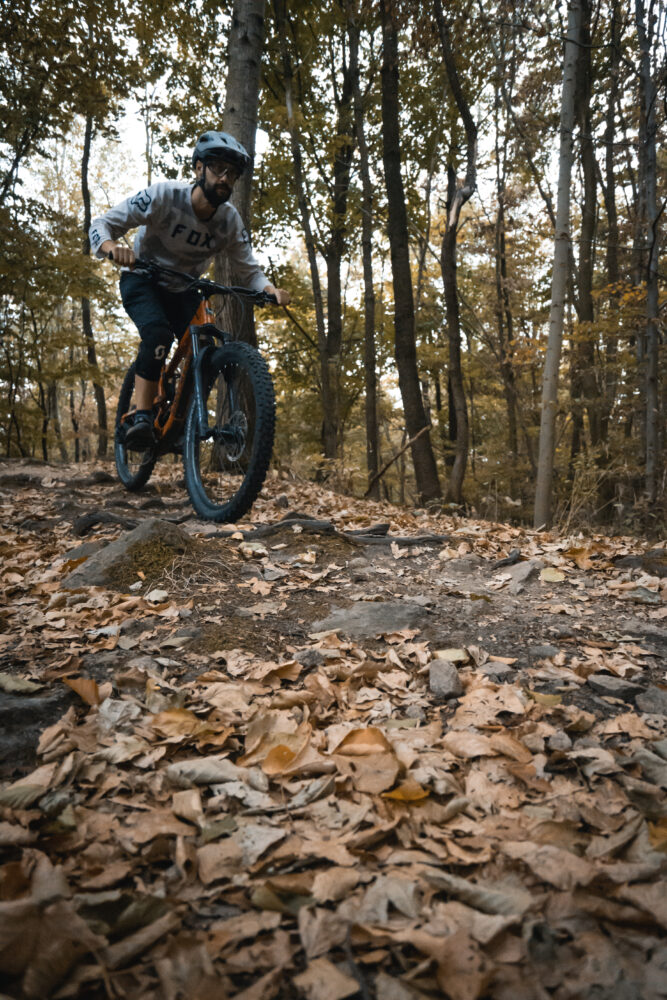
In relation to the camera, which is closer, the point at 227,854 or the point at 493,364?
the point at 227,854

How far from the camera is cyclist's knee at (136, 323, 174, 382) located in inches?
148

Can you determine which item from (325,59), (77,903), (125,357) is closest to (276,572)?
(77,903)

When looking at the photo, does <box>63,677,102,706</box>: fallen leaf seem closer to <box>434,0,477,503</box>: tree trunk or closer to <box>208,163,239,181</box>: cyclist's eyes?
<box>208,163,239,181</box>: cyclist's eyes

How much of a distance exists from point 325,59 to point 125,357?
13.0m

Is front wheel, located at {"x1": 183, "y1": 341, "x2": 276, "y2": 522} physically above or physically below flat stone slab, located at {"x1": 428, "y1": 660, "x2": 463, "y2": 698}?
above

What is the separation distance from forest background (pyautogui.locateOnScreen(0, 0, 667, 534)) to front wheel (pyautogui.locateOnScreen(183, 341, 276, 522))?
1035mm

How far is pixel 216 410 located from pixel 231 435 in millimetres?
352

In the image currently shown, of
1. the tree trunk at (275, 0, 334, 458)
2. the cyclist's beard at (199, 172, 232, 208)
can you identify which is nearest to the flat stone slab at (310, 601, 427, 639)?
the cyclist's beard at (199, 172, 232, 208)

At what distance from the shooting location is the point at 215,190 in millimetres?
3387

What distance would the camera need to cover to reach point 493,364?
15430 millimetres

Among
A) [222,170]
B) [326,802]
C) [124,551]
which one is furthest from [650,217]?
[326,802]

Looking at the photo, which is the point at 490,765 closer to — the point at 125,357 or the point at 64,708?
the point at 64,708

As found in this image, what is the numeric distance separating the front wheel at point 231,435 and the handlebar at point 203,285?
37 centimetres

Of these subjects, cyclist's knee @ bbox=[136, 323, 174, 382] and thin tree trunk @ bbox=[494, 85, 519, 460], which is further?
thin tree trunk @ bbox=[494, 85, 519, 460]
